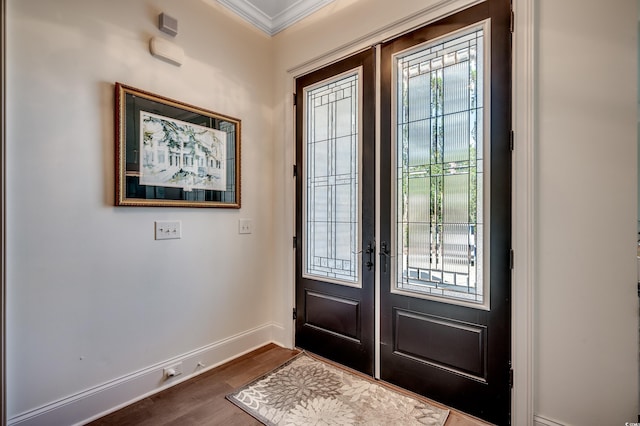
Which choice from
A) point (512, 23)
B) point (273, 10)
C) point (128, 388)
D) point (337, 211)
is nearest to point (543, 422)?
point (337, 211)

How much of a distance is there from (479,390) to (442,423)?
0.95ft

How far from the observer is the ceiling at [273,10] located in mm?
2465

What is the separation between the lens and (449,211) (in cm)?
187

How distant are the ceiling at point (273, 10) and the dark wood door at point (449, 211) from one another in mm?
881

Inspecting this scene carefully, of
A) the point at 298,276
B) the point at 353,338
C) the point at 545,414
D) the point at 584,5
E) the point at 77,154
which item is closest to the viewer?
the point at 584,5

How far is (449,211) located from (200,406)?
6.60 ft

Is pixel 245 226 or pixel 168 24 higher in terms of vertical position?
pixel 168 24

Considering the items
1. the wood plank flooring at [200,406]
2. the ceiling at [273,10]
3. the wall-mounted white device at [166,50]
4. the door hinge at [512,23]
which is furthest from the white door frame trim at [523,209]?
the wall-mounted white device at [166,50]

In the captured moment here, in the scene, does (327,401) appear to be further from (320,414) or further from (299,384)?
(299,384)

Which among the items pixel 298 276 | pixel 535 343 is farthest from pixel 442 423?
pixel 298 276

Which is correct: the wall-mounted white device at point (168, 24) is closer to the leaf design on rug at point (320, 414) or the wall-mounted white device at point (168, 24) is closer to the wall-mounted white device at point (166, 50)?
the wall-mounted white device at point (166, 50)

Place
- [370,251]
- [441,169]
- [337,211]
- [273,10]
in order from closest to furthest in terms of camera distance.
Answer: [441,169] → [370,251] → [337,211] → [273,10]

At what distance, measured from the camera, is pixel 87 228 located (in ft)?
5.75

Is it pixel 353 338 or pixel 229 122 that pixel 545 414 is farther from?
pixel 229 122
